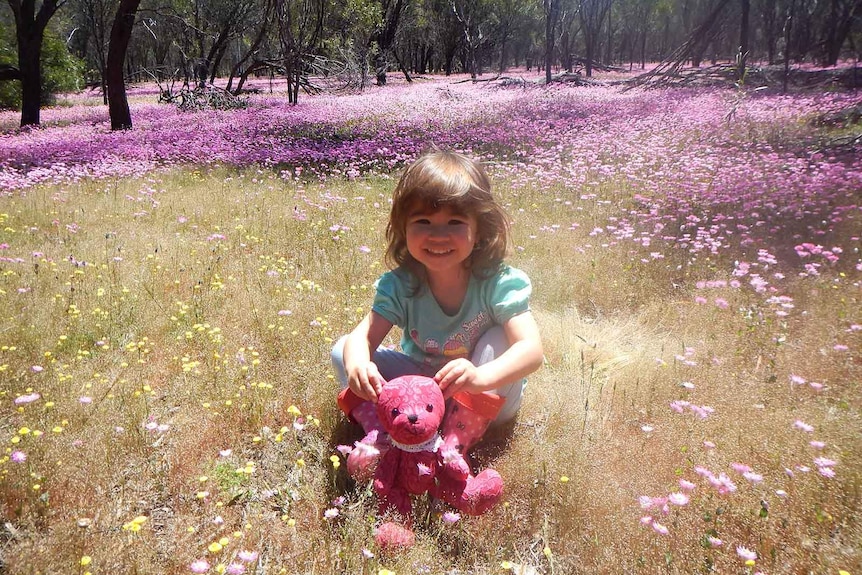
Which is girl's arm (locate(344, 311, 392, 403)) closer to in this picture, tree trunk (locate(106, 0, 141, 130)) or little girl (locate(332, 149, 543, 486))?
little girl (locate(332, 149, 543, 486))

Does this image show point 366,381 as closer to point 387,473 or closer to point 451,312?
point 387,473

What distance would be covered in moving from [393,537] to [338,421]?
A: 942mm

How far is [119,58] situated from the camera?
526 inches

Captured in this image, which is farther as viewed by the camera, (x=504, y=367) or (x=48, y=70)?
(x=48, y=70)

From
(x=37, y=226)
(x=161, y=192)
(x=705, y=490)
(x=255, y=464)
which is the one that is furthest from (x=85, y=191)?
(x=705, y=490)

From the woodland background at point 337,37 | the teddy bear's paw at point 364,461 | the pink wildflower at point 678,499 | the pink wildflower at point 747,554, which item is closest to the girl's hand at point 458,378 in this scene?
the teddy bear's paw at point 364,461

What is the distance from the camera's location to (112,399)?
3.00 meters

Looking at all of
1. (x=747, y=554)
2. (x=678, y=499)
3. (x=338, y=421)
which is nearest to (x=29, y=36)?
(x=338, y=421)

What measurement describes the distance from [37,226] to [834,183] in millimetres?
9237

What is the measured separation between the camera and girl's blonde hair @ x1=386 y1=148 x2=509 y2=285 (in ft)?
7.82

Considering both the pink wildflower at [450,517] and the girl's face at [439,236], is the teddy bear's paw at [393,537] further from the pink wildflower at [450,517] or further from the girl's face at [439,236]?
the girl's face at [439,236]

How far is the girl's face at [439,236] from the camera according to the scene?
2426mm

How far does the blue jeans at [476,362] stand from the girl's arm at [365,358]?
0.39ft

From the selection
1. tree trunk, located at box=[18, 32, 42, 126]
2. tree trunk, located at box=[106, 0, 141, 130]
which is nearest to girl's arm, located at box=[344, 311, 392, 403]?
tree trunk, located at box=[106, 0, 141, 130]
